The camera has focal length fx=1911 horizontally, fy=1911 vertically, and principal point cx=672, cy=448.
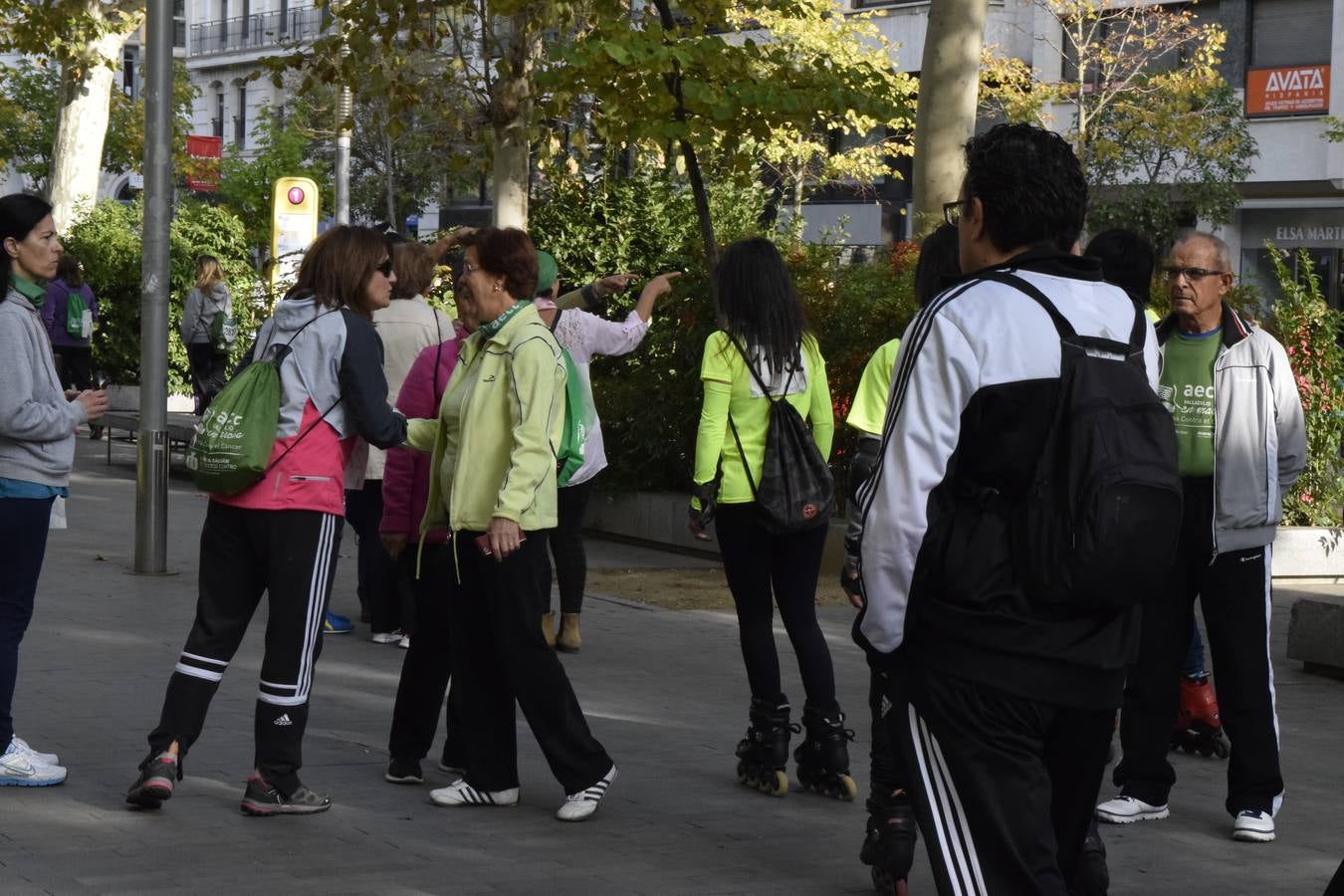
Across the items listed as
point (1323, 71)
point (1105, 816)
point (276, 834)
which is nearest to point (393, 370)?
point (276, 834)

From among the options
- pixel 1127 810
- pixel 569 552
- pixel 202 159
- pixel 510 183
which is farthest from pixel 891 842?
pixel 202 159

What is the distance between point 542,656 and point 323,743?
1.53 meters

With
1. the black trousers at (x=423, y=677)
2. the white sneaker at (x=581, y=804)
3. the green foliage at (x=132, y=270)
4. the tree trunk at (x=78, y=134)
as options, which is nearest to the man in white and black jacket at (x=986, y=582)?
the white sneaker at (x=581, y=804)

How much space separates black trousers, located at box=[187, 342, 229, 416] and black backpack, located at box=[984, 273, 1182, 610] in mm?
16988

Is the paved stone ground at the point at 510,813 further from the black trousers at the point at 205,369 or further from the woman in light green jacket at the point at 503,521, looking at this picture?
the black trousers at the point at 205,369

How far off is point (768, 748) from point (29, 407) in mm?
2651

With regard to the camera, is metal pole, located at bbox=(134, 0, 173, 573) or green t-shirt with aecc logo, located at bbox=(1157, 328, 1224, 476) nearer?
green t-shirt with aecc logo, located at bbox=(1157, 328, 1224, 476)

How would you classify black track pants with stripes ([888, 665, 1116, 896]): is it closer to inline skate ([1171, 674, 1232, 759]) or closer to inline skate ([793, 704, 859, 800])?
inline skate ([793, 704, 859, 800])

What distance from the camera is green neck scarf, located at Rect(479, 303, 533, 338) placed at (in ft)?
20.0

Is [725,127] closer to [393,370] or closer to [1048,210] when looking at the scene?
[393,370]

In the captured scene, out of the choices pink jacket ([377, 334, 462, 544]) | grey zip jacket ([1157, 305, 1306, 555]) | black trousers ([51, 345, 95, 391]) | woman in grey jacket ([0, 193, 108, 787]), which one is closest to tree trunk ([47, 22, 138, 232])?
black trousers ([51, 345, 95, 391])

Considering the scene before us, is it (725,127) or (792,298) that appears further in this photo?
(725,127)

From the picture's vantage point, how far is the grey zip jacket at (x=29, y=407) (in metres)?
6.04

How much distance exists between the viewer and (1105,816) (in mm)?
6191
